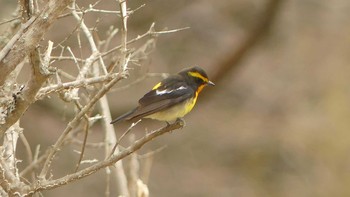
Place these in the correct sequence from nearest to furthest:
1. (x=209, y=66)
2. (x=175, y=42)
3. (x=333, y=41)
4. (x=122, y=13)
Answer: (x=122, y=13) < (x=209, y=66) < (x=175, y=42) < (x=333, y=41)

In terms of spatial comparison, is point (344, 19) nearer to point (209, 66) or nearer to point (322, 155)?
point (322, 155)

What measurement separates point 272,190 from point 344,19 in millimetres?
2934

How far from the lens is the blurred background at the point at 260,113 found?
12.8 meters

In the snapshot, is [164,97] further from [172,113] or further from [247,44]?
[247,44]

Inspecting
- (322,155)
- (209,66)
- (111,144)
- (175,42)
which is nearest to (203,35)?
(175,42)

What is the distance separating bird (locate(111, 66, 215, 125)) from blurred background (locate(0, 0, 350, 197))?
6155 millimetres

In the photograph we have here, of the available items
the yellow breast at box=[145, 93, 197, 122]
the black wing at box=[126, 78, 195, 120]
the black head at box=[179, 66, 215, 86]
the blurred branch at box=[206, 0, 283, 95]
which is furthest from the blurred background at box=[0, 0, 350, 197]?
the yellow breast at box=[145, 93, 197, 122]

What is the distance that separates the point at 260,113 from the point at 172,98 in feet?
26.3

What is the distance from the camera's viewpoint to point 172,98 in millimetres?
5867

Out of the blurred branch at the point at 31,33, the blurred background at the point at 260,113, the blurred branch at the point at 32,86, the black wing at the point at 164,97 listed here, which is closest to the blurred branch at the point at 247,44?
the blurred background at the point at 260,113

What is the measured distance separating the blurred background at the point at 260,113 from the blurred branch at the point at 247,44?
2.97ft

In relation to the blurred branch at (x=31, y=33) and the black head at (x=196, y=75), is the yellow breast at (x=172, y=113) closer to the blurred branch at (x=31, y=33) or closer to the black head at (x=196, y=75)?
the black head at (x=196, y=75)

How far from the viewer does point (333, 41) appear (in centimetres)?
1373

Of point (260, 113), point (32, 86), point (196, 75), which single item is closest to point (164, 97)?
point (196, 75)
